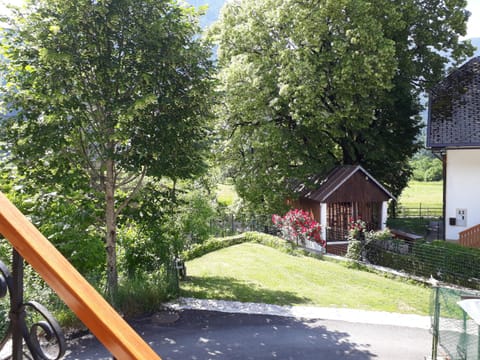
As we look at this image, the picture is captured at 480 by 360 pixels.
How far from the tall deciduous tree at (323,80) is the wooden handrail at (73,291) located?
21020 millimetres

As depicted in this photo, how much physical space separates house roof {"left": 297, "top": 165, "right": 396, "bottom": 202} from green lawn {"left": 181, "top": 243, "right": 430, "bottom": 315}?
4083 mm

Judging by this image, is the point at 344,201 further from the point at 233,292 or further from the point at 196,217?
the point at 233,292

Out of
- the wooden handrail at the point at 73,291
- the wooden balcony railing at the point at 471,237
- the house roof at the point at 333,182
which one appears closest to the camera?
the wooden handrail at the point at 73,291

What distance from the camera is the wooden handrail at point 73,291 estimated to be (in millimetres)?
1064

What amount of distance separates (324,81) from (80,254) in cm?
1507

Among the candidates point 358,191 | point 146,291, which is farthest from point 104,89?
point 358,191

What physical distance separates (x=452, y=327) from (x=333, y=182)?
1500 cm

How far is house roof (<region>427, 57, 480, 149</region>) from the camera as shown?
20.2 m

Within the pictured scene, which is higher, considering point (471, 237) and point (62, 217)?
point (62, 217)

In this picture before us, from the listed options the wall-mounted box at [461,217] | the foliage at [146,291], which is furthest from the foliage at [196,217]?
the wall-mounted box at [461,217]

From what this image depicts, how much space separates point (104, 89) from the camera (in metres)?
10.8

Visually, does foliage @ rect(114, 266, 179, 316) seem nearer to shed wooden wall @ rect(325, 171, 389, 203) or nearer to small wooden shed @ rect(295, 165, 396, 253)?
small wooden shed @ rect(295, 165, 396, 253)

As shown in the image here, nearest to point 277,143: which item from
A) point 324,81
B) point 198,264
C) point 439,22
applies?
point 324,81

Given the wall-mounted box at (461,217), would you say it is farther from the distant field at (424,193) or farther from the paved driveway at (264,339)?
the distant field at (424,193)
